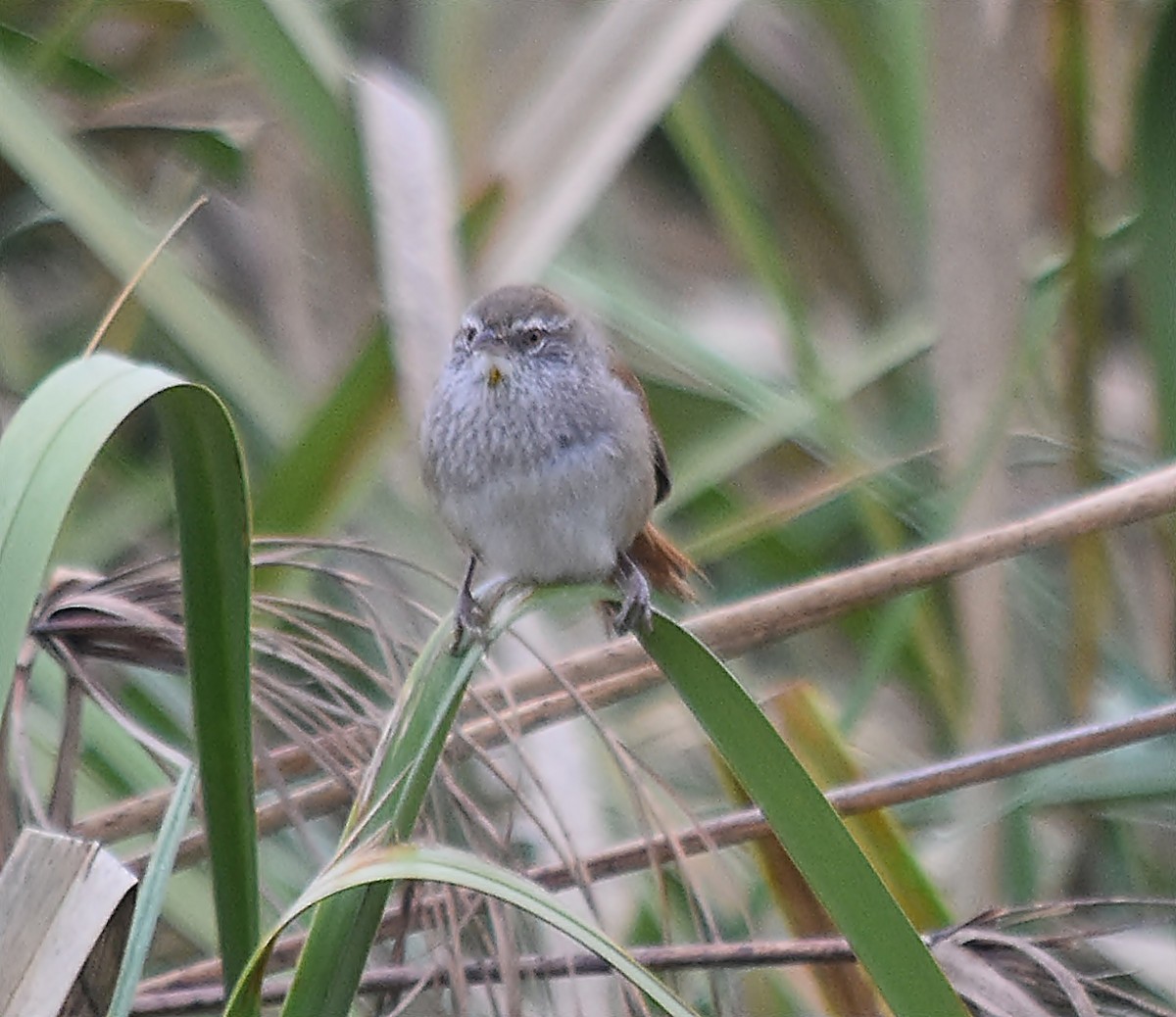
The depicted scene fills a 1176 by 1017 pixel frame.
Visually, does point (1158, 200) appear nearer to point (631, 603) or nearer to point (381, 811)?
point (631, 603)

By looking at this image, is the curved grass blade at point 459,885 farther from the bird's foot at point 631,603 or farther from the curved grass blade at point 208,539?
the bird's foot at point 631,603

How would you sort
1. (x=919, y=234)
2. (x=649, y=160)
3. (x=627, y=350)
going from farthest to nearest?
(x=649, y=160), (x=627, y=350), (x=919, y=234)

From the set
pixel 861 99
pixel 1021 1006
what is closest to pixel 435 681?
pixel 1021 1006

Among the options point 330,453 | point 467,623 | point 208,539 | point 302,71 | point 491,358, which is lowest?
point 208,539

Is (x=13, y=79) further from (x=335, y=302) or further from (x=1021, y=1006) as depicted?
(x=1021, y=1006)

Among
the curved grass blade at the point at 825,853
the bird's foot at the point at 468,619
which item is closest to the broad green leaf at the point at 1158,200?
the bird's foot at the point at 468,619

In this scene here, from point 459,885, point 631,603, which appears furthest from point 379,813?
point 631,603
